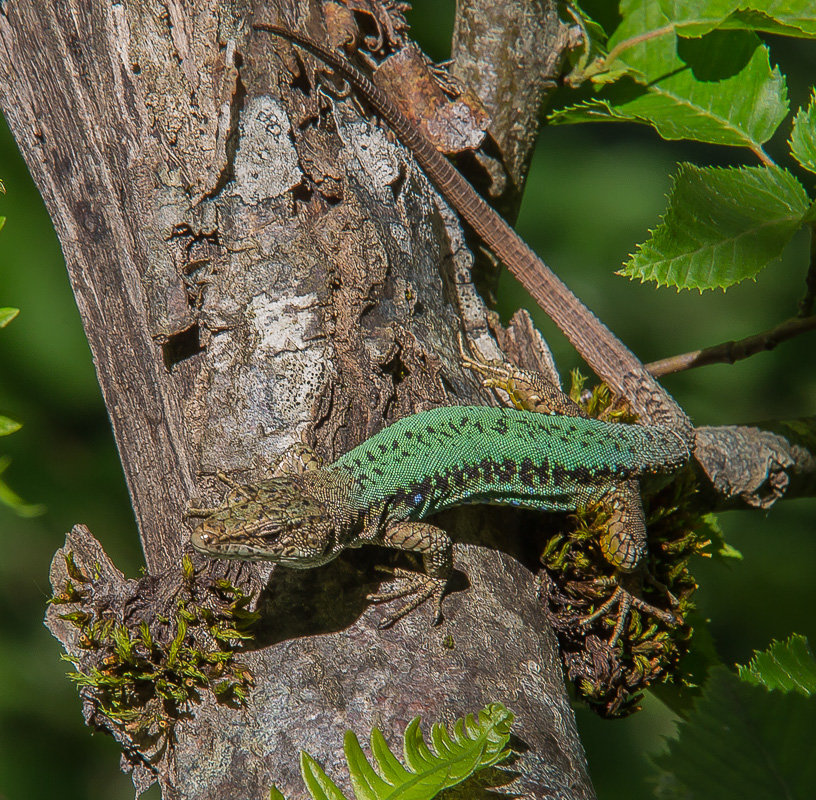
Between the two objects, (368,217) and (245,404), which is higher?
(368,217)

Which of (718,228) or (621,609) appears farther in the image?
(621,609)

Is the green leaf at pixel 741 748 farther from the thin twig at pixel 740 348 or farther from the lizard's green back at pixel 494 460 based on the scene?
the thin twig at pixel 740 348

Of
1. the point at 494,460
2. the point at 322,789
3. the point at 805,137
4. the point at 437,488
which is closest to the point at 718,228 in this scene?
the point at 805,137

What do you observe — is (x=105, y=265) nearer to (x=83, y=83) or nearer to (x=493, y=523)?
(x=83, y=83)

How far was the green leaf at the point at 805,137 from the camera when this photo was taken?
2504 mm

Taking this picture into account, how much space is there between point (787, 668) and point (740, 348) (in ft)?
5.38

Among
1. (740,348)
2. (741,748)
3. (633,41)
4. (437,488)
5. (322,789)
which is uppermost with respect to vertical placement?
(633,41)

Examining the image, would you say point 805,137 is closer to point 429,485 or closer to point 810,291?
point 810,291

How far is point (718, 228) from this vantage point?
8.67 ft

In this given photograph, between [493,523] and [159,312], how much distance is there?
57.8 inches

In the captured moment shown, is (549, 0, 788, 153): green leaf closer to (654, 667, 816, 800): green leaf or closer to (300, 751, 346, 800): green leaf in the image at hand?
(654, 667, 816, 800): green leaf

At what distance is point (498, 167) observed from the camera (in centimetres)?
349

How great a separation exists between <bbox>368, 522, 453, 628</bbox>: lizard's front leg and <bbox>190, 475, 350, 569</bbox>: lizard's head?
254 mm

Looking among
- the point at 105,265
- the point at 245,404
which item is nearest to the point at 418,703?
the point at 245,404
